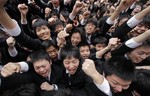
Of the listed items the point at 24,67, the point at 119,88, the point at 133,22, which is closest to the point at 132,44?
the point at 133,22

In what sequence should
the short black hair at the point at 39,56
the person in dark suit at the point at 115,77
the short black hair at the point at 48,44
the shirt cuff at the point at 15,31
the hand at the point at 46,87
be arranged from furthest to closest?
the short black hair at the point at 48,44, the short black hair at the point at 39,56, the hand at the point at 46,87, the shirt cuff at the point at 15,31, the person in dark suit at the point at 115,77

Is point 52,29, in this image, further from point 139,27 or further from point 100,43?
point 139,27

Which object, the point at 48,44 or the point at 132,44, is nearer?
the point at 132,44

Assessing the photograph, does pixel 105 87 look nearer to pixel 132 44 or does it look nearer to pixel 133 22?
pixel 132 44

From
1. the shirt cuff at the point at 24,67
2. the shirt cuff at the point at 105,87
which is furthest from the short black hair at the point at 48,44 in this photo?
the shirt cuff at the point at 105,87

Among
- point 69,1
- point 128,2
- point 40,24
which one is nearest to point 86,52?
point 40,24

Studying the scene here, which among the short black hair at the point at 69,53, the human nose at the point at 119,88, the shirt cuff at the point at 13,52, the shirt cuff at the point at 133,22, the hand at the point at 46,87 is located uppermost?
the shirt cuff at the point at 133,22

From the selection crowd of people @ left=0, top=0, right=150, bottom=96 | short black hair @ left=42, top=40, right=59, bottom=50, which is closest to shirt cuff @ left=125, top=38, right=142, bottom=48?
crowd of people @ left=0, top=0, right=150, bottom=96

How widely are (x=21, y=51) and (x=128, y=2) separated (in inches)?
47.5

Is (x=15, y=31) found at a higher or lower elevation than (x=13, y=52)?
higher

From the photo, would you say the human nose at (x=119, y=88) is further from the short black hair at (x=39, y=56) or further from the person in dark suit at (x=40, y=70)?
the short black hair at (x=39, y=56)

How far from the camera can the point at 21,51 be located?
249 centimetres

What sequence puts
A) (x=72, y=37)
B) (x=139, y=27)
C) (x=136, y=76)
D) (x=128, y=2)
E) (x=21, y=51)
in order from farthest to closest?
1. (x=72, y=37)
2. (x=21, y=51)
3. (x=139, y=27)
4. (x=128, y=2)
5. (x=136, y=76)

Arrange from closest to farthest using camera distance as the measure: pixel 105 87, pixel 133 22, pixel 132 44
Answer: pixel 105 87 → pixel 132 44 → pixel 133 22
